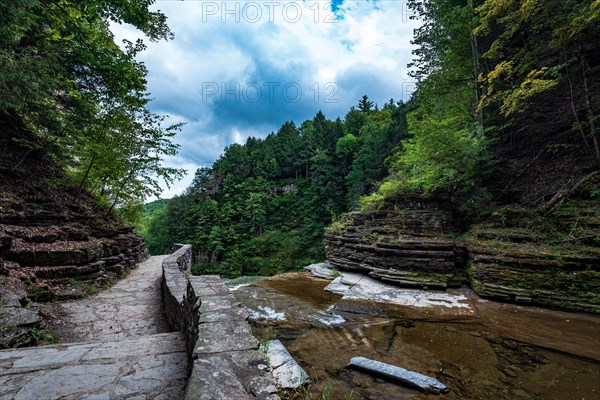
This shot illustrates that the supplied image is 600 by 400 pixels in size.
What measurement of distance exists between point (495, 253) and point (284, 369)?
5926 millimetres

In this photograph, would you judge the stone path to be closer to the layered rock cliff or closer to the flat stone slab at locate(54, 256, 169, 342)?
the flat stone slab at locate(54, 256, 169, 342)

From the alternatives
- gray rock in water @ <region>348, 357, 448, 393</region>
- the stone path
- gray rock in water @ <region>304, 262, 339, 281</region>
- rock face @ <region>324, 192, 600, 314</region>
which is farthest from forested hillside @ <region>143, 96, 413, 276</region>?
the stone path

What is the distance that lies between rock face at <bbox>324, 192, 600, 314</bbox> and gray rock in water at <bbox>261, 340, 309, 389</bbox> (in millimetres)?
4466

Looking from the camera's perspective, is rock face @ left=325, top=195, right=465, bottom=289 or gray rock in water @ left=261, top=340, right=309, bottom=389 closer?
gray rock in water @ left=261, top=340, right=309, bottom=389

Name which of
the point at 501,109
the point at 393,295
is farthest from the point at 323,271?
the point at 501,109

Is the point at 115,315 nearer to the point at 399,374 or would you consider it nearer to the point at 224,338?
the point at 224,338

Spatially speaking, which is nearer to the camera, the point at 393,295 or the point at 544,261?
the point at 544,261

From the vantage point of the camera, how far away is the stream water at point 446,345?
8.50 ft

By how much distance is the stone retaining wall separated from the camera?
161 centimetres

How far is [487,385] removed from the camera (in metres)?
2.63

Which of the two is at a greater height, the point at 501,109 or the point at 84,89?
the point at 84,89

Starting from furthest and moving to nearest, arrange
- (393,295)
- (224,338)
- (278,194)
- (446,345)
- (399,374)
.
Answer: (278,194), (393,295), (446,345), (399,374), (224,338)

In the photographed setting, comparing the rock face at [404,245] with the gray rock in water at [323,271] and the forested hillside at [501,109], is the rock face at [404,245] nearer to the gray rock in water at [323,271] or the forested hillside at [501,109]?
the gray rock in water at [323,271]

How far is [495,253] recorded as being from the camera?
600 centimetres
